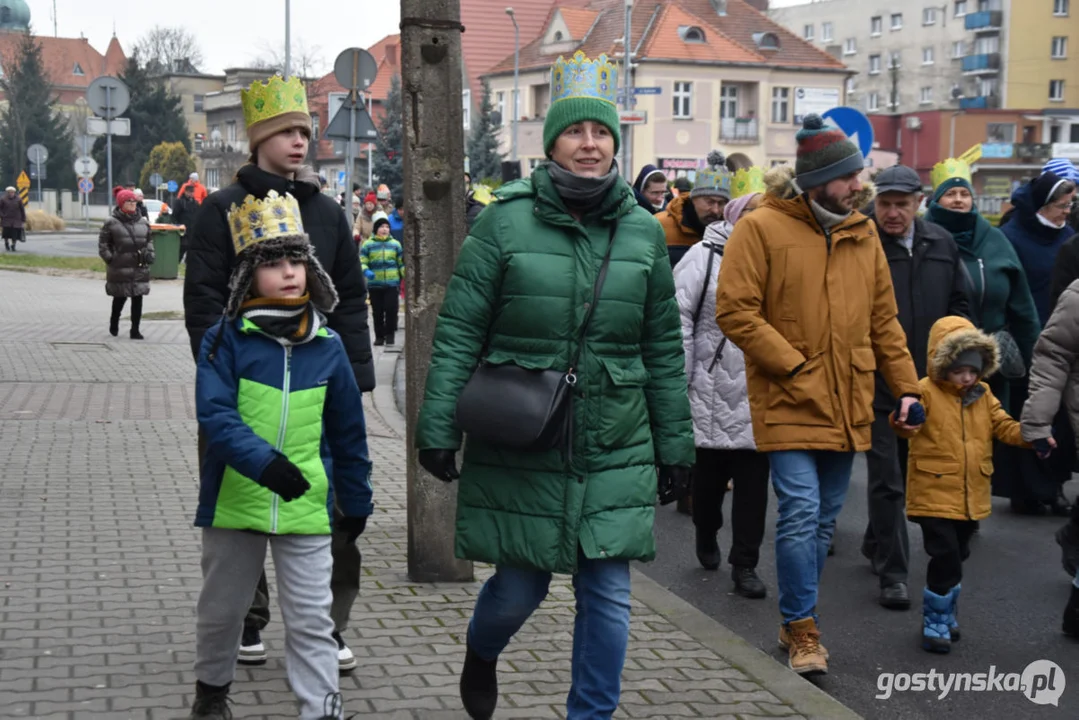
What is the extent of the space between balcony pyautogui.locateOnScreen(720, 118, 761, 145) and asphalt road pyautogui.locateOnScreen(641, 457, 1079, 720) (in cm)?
6817

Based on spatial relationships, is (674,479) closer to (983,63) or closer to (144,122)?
(144,122)

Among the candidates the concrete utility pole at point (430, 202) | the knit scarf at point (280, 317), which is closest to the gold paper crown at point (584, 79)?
the knit scarf at point (280, 317)

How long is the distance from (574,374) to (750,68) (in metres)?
73.6

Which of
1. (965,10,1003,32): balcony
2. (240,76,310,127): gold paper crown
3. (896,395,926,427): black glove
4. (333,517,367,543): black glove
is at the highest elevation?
(965,10,1003,32): balcony

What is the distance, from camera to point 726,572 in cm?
782

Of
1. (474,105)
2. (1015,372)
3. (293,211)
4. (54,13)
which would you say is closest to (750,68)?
(474,105)

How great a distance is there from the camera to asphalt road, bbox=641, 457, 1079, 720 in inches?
225

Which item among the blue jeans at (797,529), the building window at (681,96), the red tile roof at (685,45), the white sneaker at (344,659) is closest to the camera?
the white sneaker at (344,659)

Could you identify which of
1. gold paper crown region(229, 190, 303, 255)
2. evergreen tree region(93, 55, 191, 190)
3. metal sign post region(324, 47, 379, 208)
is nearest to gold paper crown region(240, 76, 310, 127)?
gold paper crown region(229, 190, 303, 255)

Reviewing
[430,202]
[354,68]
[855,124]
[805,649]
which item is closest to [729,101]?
[354,68]

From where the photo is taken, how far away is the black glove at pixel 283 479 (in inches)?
170

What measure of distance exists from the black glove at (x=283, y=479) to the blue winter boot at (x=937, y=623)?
119 inches

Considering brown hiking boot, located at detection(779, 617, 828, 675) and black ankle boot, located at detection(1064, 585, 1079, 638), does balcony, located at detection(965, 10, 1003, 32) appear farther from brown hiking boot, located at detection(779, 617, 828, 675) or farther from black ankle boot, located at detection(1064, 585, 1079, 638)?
brown hiking boot, located at detection(779, 617, 828, 675)

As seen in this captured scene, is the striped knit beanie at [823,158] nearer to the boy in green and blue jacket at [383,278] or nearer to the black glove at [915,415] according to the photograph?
the black glove at [915,415]
